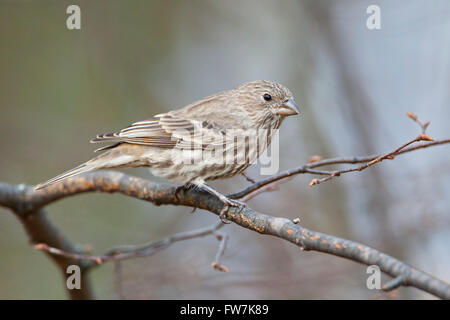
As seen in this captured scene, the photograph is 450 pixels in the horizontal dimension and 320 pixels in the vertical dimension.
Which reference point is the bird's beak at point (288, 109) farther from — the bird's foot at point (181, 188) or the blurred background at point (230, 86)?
the blurred background at point (230, 86)

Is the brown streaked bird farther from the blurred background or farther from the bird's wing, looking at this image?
the blurred background

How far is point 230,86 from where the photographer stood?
948 centimetres

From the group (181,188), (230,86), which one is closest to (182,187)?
(181,188)

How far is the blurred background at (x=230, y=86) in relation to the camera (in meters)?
6.02

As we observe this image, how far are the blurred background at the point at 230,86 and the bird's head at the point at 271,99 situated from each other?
51.8 inches

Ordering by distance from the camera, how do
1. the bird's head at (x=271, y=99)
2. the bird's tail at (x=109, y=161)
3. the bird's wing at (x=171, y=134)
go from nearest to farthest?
1. the bird's tail at (x=109, y=161)
2. the bird's wing at (x=171, y=134)
3. the bird's head at (x=271, y=99)

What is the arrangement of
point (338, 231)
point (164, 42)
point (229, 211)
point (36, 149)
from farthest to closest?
point (164, 42)
point (36, 149)
point (338, 231)
point (229, 211)

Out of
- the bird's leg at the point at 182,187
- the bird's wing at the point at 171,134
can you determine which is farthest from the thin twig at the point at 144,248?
the bird's wing at the point at 171,134

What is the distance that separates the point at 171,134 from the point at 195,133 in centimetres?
23

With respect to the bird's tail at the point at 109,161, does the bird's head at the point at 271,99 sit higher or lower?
higher
